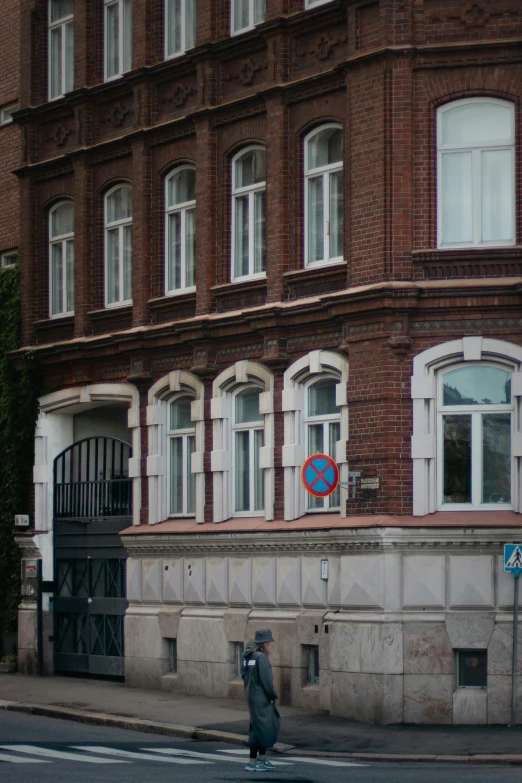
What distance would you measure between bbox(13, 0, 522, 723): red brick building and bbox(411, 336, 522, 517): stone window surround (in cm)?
3

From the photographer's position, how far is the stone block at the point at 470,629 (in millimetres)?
23609

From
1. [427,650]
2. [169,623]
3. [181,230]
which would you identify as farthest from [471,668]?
[181,230]

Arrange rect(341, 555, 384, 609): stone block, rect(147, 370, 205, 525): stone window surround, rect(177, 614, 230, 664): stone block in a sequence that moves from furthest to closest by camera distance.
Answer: rect(147, 370, 205, 525): stone window surround → rect(177, 614, 230, 664): stone block → rect(341, 555, 384, 609): stone block

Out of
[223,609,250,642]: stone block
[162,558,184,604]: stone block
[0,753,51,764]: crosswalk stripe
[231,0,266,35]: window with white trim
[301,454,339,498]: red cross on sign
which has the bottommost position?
[0,753,51,764]: crosswalk stripe

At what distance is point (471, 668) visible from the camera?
78.0 feet

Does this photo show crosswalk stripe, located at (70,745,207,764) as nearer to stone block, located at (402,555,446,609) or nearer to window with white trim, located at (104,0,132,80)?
stone block, located at (402,555,446,609)

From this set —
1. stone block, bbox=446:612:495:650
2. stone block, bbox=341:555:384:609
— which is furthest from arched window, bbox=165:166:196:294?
stone block, bbox=446:612:495:650

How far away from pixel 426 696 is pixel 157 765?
5.23 metres

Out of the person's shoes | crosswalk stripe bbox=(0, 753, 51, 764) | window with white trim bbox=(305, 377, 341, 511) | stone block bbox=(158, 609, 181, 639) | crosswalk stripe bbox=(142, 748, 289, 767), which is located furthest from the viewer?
stone block bbox=(158, 609, 181, 639)

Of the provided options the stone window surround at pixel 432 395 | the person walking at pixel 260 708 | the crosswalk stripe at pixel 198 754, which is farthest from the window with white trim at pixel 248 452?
the person walking at pixel 260 708

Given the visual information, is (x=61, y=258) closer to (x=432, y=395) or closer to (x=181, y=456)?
(x=181, y=456)

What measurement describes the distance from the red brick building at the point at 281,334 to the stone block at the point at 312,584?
0.27 feet

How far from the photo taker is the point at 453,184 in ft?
80.3

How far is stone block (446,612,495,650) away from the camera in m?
23.6
